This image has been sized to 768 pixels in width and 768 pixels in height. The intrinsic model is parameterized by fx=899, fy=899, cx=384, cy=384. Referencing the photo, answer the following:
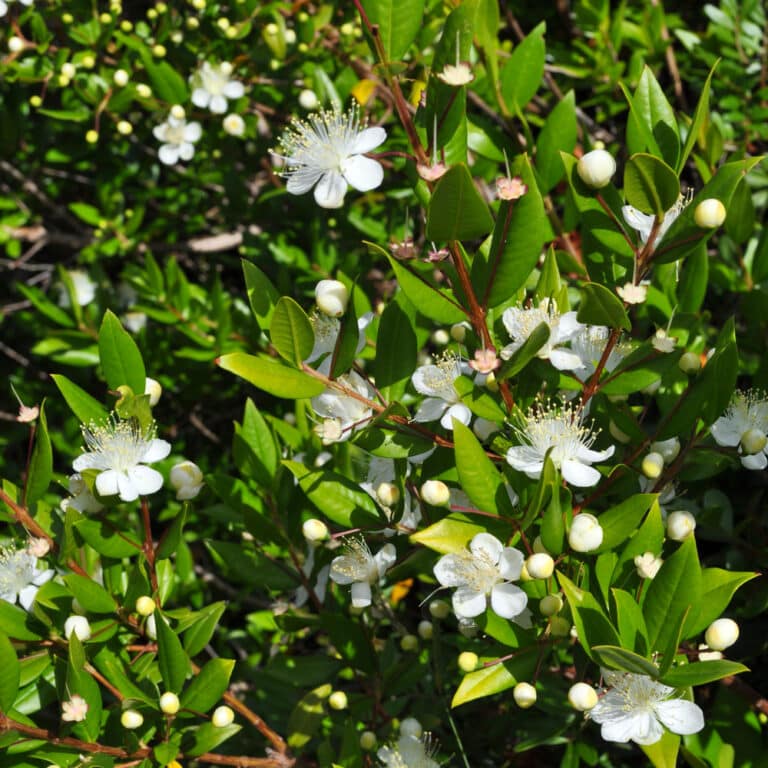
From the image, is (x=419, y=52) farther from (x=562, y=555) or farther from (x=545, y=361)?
(x=562, y=555)

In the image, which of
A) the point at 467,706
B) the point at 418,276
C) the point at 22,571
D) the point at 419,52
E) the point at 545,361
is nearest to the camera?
the point at 418,276

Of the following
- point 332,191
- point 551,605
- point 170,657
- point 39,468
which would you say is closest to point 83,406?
point 39,468

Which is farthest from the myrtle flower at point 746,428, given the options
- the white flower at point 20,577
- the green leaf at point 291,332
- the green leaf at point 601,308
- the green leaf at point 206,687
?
the white flower at point 20,577

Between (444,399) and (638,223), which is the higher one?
(638,223)

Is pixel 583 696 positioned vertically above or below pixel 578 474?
below

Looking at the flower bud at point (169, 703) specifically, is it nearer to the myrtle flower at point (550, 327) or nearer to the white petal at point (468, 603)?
the white petal at point (468, 603)

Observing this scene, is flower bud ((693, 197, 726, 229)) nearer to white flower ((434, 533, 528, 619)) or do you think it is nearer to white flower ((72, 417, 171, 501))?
white flower ((434, 533, 528, 619))

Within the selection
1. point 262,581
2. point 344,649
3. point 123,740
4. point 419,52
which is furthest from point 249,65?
point 123,740

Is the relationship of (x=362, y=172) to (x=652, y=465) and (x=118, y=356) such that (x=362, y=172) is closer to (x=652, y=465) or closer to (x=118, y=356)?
(x=118, y=356)
